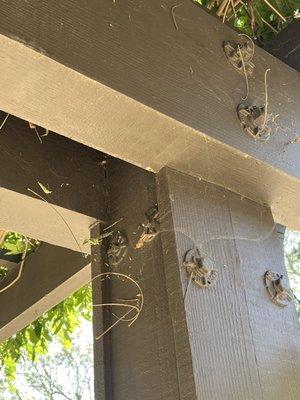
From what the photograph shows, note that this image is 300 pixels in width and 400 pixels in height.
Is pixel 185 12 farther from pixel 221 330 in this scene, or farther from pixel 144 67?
pixel 221 330

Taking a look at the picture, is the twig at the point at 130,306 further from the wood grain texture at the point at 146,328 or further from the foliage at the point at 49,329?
the foliage at the point at 49,329

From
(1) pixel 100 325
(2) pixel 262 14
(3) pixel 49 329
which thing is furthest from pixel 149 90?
(3) pixel 49 329

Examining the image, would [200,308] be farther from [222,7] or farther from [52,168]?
[222,7]

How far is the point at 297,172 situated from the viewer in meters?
1.33

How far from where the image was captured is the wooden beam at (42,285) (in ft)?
5.57

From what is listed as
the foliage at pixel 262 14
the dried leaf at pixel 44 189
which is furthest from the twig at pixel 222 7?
the dried leaf at pixel 44 189

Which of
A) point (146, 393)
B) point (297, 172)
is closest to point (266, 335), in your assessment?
point (146, 393)

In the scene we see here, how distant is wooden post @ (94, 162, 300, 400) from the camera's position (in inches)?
40.4

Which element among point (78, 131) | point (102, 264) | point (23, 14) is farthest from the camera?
point (102, 264)

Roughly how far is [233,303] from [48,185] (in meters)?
0.50

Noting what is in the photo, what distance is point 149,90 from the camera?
111 centimetres

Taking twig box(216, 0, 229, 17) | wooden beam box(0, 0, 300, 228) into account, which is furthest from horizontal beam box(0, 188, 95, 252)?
twig box(216, 0, 229, 17)

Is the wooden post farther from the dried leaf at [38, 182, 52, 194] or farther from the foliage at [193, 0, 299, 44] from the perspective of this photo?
the foliage at [193, 0, 299, 44]

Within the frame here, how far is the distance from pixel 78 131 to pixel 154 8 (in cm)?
31
